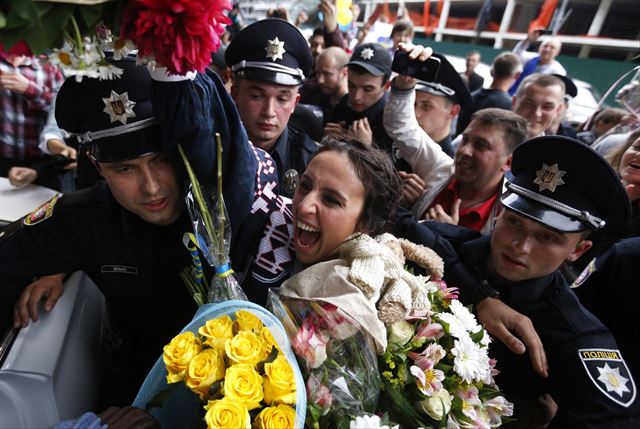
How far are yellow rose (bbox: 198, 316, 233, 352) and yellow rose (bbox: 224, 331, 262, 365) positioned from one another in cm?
3

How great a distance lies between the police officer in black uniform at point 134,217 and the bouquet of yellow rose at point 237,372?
0.53 metres

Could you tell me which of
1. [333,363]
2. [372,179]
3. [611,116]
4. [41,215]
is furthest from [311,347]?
[611,116]

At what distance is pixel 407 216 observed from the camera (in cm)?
200

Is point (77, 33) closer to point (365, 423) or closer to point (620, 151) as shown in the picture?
point (365, 423)

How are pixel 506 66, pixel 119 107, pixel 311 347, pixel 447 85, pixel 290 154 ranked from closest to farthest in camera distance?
pixel 311 347 → pixel 119 107 → pixel 290 154 → pixel 447 85 → pixel 506 66

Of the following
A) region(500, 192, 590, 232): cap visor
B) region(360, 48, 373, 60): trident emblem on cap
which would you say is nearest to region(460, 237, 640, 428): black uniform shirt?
region(500, 192, 590, 232): cap visor

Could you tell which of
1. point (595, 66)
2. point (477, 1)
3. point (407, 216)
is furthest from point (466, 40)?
point (407, 216)

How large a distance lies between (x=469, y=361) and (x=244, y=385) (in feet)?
2.29

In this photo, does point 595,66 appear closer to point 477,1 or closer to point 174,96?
point 477,1

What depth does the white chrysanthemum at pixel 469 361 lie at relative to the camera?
1.12m

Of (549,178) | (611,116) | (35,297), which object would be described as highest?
(549,178)

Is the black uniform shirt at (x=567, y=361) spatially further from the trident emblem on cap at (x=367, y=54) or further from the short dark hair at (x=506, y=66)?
the short dark hair at (x=506, y=66)

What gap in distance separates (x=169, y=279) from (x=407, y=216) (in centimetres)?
121

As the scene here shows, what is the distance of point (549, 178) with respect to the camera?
1.65 meters
